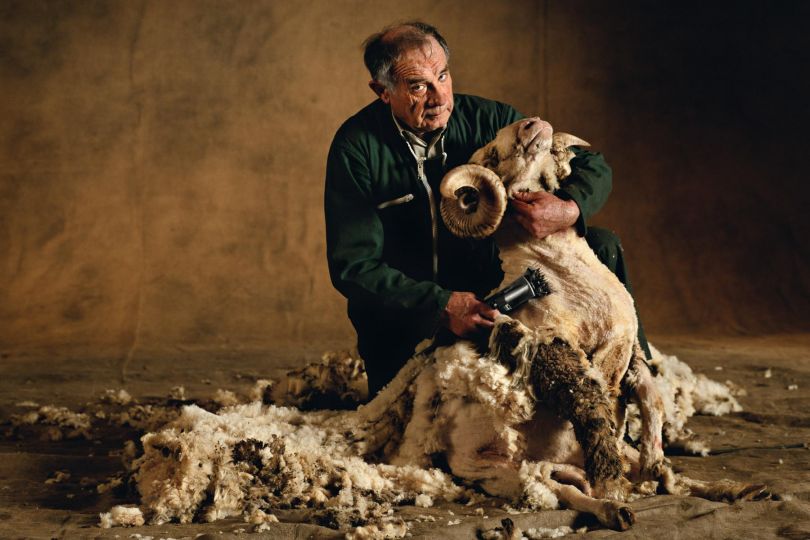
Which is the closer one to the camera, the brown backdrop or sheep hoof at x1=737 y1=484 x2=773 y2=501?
sheep hoof at x1=737 y1=484 x2=773 y2=501

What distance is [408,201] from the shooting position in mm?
3805

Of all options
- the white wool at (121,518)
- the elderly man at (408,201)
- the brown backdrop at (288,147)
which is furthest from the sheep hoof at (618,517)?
the brown backdrop at (288,147)

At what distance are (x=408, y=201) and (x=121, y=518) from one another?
155 cm

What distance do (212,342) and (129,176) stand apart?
1395 mm

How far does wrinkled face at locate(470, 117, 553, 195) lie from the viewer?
131 inches

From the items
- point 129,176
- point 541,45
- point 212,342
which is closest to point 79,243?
point 129,176

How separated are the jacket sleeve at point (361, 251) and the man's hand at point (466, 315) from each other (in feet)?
0.11

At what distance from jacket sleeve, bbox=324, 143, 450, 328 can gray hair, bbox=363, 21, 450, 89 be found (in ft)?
1.01

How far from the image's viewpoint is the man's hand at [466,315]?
10.9 feet

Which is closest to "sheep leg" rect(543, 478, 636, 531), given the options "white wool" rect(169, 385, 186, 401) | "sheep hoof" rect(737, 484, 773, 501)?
"sheep hoof" rect(737, 484, 773, 501)

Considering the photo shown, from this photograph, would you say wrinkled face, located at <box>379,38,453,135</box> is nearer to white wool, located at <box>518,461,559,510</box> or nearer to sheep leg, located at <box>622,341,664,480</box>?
sheep leg, located at <box>622,341,664,480</box>

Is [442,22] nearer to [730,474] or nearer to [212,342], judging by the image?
[212,342]

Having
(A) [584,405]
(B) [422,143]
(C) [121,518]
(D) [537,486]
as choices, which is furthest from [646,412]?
(C) [121,518]

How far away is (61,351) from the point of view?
6.50 metres
